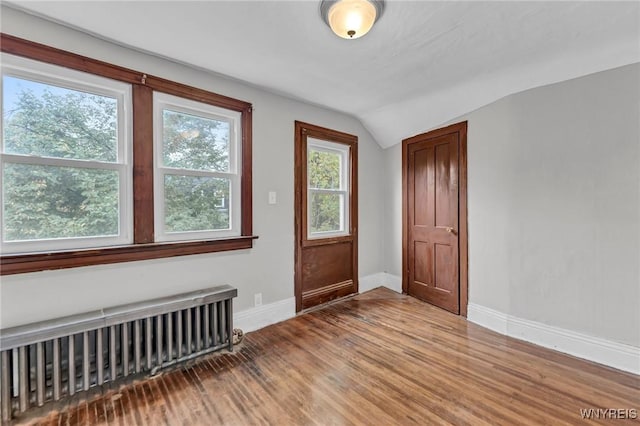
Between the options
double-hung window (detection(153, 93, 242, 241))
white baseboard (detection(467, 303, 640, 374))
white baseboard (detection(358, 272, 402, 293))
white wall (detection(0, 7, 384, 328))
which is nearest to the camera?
white wall (detection(0, 7, 384, 328))

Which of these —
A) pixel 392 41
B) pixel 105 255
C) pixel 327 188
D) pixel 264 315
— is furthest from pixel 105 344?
pixel 392 41

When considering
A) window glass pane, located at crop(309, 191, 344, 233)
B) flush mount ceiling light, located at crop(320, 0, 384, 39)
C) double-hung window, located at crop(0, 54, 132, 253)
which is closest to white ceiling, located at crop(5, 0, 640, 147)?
flush mount ceiling light, located at crop(320, 0, 384, 39)

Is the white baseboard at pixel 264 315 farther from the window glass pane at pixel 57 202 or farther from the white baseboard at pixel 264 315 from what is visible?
the window glass pane at pixel 57 202

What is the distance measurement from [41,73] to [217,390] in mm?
2415

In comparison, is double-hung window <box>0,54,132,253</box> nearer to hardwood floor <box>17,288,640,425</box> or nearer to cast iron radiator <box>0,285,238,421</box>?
cast iron radiator <box>0,285,238,421</box>

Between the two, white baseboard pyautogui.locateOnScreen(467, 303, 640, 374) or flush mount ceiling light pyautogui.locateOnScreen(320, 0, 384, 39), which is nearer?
flush mount ceiling light pyautogui.locateOnScreen(320, 0, 384, 39)

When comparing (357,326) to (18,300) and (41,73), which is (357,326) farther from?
(41,73)

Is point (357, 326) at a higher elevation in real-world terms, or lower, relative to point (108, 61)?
lower

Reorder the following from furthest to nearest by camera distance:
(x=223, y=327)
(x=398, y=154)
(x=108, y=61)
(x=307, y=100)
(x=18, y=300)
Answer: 1. (x=398, y=154)
2. (x=307, y=100)
3. (x=223, y=327)
4. (x=108, y=61)
5. (x=18, y=300)

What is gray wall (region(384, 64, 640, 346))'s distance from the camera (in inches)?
85.1

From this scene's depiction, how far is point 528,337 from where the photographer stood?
2.61 meters

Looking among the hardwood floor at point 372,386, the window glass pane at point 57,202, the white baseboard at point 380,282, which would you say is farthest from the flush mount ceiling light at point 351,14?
the white baseboard at point 380,282

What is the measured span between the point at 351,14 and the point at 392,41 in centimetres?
53

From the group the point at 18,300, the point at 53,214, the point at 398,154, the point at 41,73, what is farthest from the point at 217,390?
→ the point at 398,154
